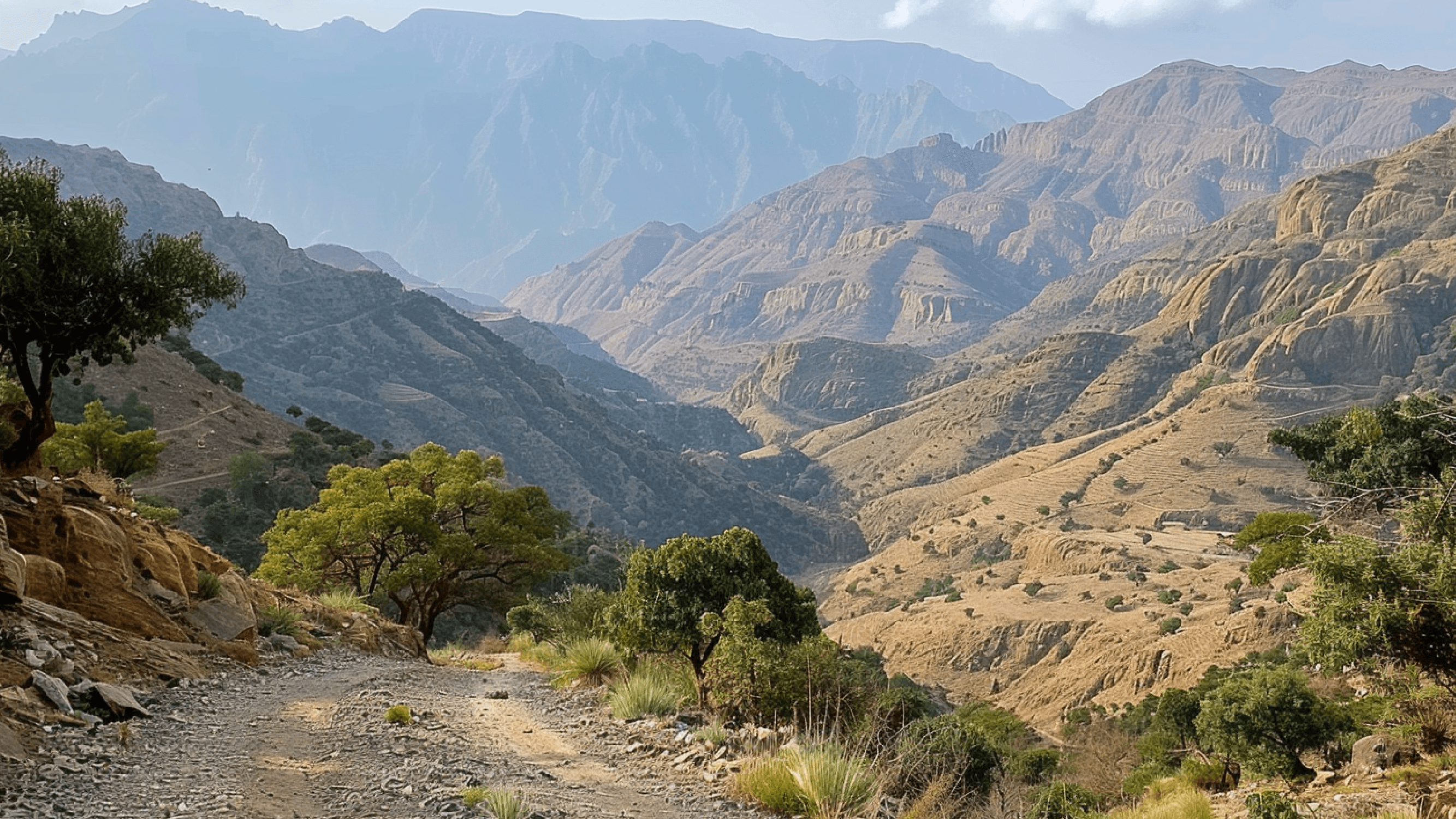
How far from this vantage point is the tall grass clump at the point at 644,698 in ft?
42.2

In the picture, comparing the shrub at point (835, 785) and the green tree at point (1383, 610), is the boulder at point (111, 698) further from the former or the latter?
the green tree at point (1383, 610)

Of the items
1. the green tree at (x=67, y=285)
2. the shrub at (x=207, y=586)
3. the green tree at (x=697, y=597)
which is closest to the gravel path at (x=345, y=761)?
the green tree at (x=697, y=597)

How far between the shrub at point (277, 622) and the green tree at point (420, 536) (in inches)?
341

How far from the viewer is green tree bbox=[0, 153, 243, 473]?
46.2 ft

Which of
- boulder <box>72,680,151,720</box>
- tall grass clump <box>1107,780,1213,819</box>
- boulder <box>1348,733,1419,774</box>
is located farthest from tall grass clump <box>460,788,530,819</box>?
boulder <box>1348,733,1419,774</box>

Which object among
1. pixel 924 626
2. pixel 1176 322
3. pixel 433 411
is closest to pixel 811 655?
pixel 924 626

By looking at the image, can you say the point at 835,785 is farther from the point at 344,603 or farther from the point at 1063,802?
the point at 344,603

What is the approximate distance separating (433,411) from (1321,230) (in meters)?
153

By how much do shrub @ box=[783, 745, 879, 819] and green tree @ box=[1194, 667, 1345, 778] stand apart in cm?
1497

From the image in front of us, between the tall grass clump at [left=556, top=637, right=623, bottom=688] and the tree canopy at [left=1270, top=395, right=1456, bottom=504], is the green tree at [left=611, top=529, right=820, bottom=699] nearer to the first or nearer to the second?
the tall grass clump at [left=556, top=637, right=623, bottom=688]

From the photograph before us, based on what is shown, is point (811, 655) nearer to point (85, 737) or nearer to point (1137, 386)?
point (85, 737)

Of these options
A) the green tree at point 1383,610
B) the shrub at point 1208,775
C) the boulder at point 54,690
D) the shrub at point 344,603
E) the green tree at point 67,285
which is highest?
the green tree at point 67,285

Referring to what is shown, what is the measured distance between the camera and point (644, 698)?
42.4 ft

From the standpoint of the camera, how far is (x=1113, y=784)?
94.2 ft
